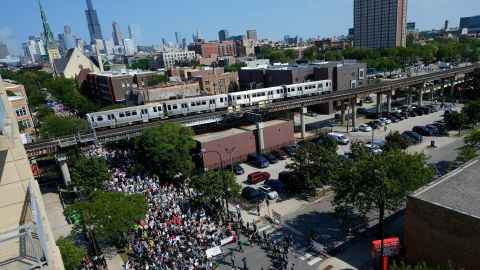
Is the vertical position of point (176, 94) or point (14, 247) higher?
point (14, 247)

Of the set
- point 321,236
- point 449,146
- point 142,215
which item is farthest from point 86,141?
point 449,146

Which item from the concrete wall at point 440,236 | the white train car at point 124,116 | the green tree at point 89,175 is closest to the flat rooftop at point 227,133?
the white train car at point 124,116

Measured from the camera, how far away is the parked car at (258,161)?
38156mm

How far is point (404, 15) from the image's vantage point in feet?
515

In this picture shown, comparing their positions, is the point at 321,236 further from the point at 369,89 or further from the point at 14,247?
the point at 369,89

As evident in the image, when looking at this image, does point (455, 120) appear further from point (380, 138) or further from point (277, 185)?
point (277, 185)

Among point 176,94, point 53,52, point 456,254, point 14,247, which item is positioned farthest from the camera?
point 53,52

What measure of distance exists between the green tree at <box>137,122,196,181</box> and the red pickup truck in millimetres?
6419

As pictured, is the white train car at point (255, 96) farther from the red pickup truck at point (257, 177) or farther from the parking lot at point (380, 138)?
the red pickup truck at point (257, 177)

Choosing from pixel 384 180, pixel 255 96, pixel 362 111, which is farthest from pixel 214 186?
pixel 362 111

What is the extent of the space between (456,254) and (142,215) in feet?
63.6

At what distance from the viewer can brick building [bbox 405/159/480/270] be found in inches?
615

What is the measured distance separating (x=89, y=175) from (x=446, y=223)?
29.1 metres

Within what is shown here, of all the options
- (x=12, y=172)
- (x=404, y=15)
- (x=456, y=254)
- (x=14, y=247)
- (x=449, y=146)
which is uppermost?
(x=404, y=15)
